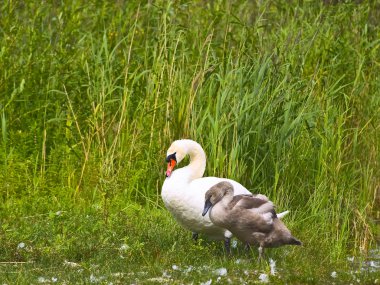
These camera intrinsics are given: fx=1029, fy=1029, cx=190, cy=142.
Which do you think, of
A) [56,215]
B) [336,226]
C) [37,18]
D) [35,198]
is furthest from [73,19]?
[336,226]

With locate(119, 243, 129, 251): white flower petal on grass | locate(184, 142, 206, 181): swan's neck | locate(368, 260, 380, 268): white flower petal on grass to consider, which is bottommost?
locate(368, 260, 380, 268): white flower petal on grass

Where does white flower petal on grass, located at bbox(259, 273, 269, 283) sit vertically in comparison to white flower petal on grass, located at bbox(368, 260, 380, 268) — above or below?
above

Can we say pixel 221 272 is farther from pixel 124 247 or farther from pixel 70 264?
pixel 70 264

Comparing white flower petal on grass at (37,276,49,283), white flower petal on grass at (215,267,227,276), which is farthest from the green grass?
white flower petal on grass at (37,276,49,283)

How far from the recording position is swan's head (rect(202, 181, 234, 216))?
802 centimetres

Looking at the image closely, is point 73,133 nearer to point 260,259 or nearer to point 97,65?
point 97,65

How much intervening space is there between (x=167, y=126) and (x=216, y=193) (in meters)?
2.31

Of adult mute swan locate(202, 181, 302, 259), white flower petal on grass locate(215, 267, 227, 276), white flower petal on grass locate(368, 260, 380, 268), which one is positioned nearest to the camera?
white flower petal on grass locate(215, 267, 227, 276)

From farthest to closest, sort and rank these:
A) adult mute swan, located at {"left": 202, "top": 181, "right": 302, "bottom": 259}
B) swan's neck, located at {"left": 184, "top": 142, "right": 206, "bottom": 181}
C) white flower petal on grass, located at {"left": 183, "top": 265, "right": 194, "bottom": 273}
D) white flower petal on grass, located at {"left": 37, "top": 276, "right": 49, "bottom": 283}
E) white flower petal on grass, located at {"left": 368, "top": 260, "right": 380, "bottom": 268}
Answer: swan's neck, located at {"left": 184, "top": 142, "right": 206, "bottom": 181} → white flower petal on grass, located at {"left": 368, "top": 260, "right": 380, "bottom": 268} → adult mute swan, located at {"left": 202, "top": 181, "right": 302, "bottom": 259} → white flower petal on grass, located at {"left": 183, "top": 265, "right": 194, "bottom": 273} → white flower petal on grass, located at {"left": 37, "top": 276, "right": 49, "bottom": 283}

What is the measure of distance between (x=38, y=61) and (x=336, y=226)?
3.72 metres

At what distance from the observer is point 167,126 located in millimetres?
10211

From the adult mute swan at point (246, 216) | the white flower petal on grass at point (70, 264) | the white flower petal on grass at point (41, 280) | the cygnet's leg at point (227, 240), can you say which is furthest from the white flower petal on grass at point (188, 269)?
the white flower petal on grass at point (41, 280)

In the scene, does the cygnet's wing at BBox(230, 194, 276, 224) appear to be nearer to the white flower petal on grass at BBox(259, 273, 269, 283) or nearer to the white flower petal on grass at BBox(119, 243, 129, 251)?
the white flower petal on grass at BBox(259, 273, 269, 283)

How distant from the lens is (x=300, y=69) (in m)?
10.6
